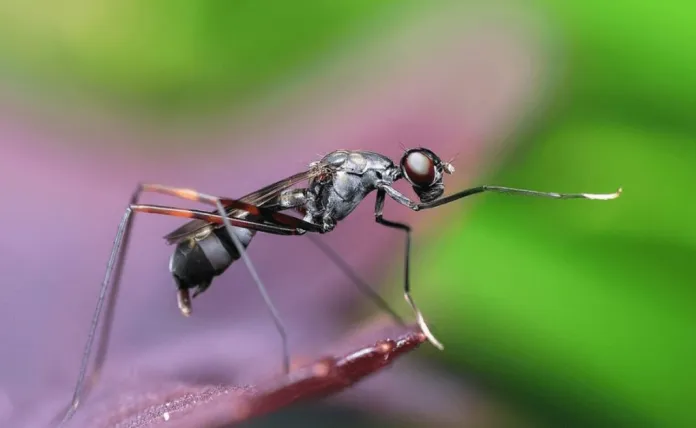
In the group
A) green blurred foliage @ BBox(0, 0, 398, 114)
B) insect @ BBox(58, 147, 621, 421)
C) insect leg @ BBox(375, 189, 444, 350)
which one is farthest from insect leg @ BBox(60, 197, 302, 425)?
green blurred foliage @ BBox(0, 0, 398, 114)

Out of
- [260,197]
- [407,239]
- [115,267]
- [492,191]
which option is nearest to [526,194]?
[492,191]

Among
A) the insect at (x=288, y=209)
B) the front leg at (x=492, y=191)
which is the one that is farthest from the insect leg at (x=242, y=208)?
the front leg at (x=492, y=191)

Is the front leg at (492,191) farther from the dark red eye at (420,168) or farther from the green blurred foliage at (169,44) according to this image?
the green blurred foliage at (169,44)

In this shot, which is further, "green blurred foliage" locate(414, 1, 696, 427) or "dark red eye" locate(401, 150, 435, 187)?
"dark red eye" locate(401, 150, 435, 187)

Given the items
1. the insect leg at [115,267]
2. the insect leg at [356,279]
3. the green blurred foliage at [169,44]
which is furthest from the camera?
the green blurred foliage at [169,44]

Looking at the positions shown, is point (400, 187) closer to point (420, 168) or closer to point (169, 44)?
point (420, 168)

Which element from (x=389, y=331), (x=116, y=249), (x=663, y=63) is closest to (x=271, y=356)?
(x=389, y=331)

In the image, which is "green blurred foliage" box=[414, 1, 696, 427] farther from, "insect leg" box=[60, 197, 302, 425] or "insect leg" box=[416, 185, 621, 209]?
"insect leg" box=[60, 197, 302, 425]

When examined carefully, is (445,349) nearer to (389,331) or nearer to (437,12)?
(389,331)
